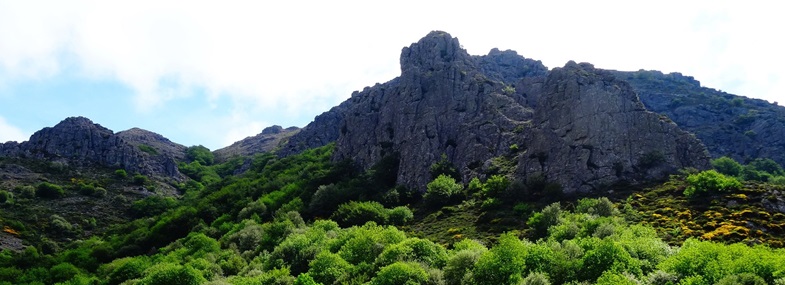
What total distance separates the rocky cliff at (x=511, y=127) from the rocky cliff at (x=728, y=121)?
67.5 m

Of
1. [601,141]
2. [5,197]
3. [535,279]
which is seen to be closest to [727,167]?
[601,141]

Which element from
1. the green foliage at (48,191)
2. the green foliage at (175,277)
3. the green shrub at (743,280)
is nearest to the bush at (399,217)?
the green foliage at (175,277)

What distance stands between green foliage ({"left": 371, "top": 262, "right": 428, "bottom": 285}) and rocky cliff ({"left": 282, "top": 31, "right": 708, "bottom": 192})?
38082mm

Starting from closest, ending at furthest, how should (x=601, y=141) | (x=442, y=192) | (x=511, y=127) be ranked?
(x=601, y=141)
(x=442, y=192)
(x=511, y=127)

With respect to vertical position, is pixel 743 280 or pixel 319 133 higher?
pixel 319 133

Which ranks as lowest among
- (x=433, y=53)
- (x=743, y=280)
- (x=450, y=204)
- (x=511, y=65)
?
(x=743, y=280)

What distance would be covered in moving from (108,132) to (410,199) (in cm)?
12926

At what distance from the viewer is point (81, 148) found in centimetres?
16625

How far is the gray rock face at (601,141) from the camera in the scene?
3012 inches

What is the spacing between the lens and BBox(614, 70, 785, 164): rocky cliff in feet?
480

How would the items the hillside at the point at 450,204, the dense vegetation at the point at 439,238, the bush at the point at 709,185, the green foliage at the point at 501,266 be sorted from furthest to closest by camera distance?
the bush at the point at 709,185 → the hillside at the point at 450,204 → the dense vegetation at the point at 439,238 → the green foliage at the point at 501,266

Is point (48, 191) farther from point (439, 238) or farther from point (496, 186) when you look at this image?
point (496, 186)

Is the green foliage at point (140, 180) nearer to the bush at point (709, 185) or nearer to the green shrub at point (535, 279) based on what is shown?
the bush at point (709, 185)

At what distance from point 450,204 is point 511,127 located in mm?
23591
